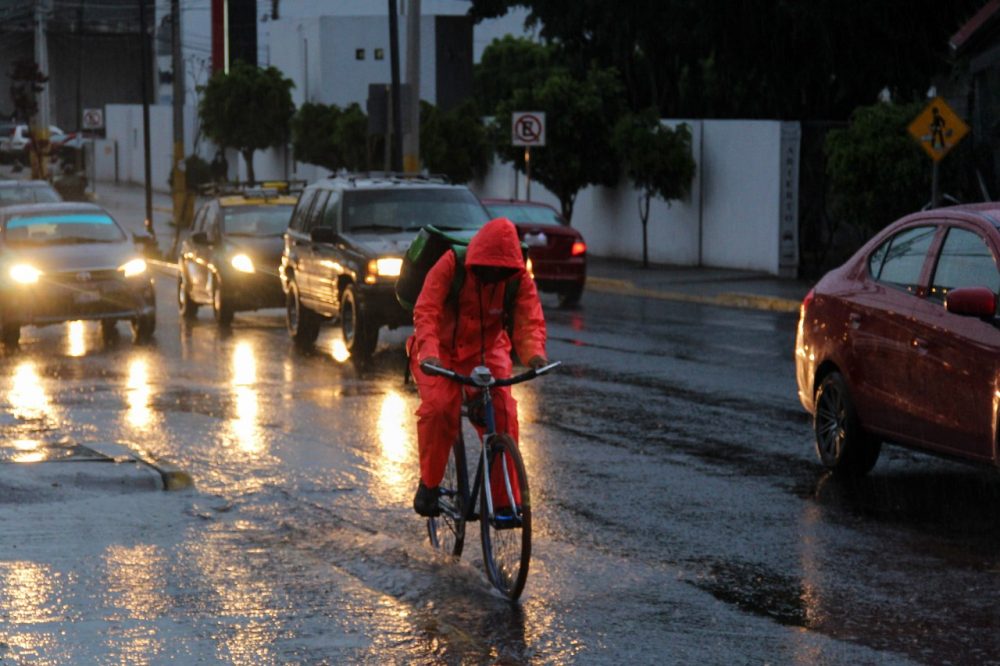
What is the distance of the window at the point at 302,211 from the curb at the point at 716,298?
743 cm

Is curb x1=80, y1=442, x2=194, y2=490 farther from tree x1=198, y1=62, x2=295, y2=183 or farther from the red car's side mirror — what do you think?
tree x1=198, y1=62, x2=295, y2=183

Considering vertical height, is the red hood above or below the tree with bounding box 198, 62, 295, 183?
below

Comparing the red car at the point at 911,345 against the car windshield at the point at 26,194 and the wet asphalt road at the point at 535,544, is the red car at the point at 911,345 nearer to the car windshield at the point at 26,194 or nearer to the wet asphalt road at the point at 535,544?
the wet asphalt road at the point at 535,544

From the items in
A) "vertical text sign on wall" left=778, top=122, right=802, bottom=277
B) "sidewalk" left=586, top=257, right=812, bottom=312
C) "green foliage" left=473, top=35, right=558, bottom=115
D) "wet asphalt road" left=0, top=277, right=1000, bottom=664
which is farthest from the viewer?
"green foliage" left=473, top=35, right=558, bottom=115

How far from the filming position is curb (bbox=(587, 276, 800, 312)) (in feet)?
85.7

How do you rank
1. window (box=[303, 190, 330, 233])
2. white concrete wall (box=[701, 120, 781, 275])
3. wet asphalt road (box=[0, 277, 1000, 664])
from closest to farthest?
wet asphalt road (box=[0, 277, 1000, 664])
window (box=[303, 190, 330, 233])
white concrete wall (box=[701, 120, 781, 275])

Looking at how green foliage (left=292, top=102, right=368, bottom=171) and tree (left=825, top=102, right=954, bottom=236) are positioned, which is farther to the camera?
green foliage (left=292, top=102, right=368, bottom=171)

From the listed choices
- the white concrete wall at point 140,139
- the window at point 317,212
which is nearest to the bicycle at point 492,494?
the window at point 317,212

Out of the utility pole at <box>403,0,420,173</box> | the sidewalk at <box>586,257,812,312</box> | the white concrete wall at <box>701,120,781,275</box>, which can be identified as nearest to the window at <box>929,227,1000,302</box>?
the sidewalk at <box>586,257,812,312</box>

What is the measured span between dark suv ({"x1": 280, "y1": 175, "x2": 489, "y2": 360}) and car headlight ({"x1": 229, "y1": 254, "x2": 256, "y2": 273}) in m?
2.04

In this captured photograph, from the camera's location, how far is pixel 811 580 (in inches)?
328

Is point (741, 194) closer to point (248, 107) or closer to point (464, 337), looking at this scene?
point (464, 337)

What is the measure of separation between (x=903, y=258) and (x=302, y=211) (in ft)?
38.2

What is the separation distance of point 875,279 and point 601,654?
468cm
